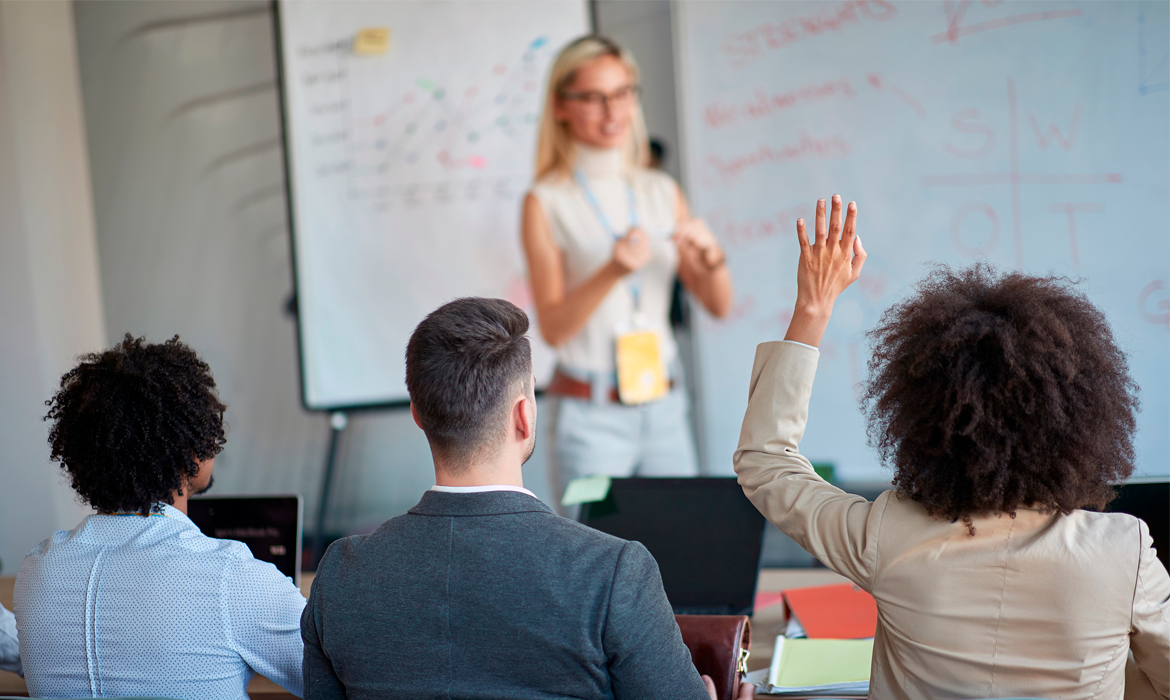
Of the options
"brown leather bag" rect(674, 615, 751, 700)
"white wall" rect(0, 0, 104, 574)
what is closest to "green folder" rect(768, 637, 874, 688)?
"brown leather bag" rect(674, 615, 751, 700)

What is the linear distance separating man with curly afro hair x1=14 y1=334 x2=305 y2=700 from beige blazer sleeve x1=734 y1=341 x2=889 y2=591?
67cm

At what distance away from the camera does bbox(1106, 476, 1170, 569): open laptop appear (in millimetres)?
1361

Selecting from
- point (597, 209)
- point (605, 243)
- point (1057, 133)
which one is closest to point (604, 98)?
point (597, 209)

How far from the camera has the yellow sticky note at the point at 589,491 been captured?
1680 millimetres

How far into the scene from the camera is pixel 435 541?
0.98 m

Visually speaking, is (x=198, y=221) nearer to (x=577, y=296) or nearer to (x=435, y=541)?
A: (x=577, y=296)

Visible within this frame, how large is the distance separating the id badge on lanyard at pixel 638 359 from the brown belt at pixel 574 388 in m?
0.03

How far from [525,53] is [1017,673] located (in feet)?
8.90

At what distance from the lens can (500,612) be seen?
94 centimetres

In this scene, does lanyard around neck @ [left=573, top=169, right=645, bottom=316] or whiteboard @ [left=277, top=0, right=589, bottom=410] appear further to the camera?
whiteboard @ [left=277, top=0, right=589, bottom=410]

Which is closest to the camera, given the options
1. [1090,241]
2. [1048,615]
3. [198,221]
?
[1048,615]

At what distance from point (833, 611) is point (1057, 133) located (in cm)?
203

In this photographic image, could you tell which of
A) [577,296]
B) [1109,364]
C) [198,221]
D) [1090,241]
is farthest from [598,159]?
[1109,364]

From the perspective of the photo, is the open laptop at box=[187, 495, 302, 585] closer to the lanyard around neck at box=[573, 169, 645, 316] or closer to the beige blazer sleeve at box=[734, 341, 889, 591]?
the beige blazer sleeve at box=[734, 341, 889, 591]
